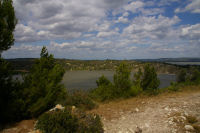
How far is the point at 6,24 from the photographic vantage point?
19.8 ft

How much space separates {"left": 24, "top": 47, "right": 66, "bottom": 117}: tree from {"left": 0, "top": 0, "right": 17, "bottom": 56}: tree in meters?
2.20

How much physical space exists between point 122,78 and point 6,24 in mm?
9305

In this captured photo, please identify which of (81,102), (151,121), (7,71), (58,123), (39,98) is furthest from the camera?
(81,102)

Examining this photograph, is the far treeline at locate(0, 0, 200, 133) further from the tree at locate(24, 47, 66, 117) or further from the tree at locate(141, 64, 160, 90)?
the tree at locate(141, 64, 160, 90)

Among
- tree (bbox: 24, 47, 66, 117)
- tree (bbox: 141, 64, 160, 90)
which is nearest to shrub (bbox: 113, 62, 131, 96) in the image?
tree (bbox: 24, 47, 66, 117)

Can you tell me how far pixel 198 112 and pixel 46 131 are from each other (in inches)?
232

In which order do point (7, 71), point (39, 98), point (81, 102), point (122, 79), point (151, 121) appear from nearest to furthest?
point (151, 121)
point (7, 71)
point (39, 98)
point (81, 102)
point (122, 79)

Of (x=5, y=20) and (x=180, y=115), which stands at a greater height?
(x=5, y=20)

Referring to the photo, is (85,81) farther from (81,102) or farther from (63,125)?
(63,125)

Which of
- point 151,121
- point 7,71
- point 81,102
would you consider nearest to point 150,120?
point 151,121

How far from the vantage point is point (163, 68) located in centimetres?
8662

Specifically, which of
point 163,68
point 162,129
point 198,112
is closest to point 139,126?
point 162,129

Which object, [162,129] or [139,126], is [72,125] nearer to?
[139,126]

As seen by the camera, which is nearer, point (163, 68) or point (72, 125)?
point (72, 125)
